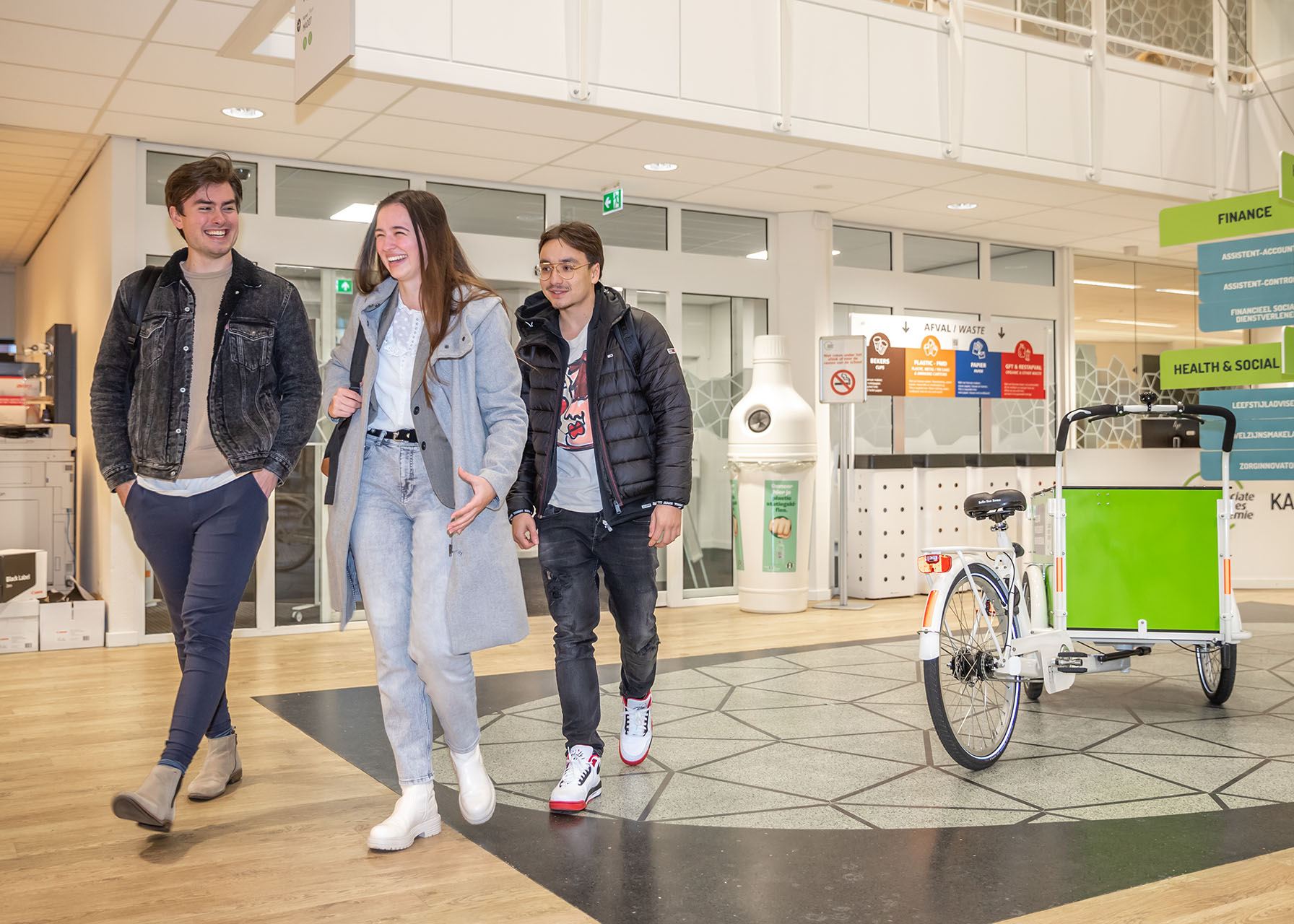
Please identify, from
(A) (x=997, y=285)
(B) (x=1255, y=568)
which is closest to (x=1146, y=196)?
(A) (x=997, y=285)

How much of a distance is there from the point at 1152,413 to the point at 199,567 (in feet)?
10.7

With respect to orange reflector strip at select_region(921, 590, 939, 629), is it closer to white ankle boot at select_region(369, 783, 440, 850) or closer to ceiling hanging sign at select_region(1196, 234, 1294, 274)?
white ankle boot at select_region(369, 783, 440, 850)

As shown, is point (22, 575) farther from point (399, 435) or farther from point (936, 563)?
point (936, 563)

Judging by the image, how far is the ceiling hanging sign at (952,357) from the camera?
869 cm

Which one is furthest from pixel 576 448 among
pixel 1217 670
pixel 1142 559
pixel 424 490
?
pixel 1217 670

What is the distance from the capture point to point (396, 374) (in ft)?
8.95

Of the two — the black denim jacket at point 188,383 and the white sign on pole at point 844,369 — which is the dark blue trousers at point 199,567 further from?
the white sign on pole at point 844,369

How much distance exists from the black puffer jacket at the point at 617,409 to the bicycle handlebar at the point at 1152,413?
1.63 meters

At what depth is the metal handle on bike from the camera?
13.5 feet

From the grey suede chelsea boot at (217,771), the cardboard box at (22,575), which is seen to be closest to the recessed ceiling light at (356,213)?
the cardboard box at (22,575)

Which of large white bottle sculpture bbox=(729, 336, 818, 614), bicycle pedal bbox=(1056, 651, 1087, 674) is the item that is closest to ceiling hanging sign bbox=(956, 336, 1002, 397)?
large white bottle sculpture bbox=(729, 336, 818, 614)

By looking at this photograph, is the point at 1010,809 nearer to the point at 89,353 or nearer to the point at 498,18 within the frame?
the point at 498,18

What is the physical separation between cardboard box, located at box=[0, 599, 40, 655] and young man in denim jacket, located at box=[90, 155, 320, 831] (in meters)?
3.64

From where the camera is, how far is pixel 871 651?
5.96 meters
